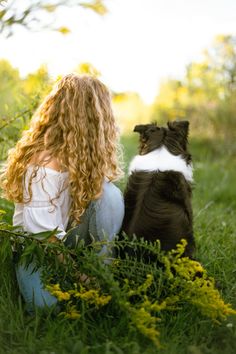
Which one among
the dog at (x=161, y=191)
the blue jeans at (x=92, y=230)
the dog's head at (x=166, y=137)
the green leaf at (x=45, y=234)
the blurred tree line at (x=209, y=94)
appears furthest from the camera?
the blurred tree line at (x=209, y=94)

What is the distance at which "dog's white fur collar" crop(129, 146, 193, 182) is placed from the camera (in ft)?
9.57

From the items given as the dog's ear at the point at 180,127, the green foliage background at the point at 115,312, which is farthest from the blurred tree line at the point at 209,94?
the dog's ear at the point at 180,127

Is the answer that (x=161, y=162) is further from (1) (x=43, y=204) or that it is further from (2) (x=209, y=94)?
(2) (x=209, y=94)

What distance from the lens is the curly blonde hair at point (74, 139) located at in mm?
2656

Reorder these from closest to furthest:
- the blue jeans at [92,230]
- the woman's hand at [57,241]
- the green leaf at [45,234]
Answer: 1. the green leaf at [45,234]
2. the woman's hand at [57,241]
3. the blue jeans at [92,230]

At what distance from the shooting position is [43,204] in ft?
8.47

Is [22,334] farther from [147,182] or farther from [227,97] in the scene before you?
[227,97]

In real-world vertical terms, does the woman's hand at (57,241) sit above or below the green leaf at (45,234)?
below

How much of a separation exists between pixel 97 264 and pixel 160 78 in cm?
880

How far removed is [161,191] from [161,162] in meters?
0.19

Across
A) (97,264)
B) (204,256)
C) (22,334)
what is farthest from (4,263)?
(204,256)

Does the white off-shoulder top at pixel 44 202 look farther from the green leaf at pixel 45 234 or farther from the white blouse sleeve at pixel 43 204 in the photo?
the green leaf at pixel 45 234

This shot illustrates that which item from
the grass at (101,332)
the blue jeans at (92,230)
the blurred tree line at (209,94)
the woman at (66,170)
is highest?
the blurred tree line at (209,94)

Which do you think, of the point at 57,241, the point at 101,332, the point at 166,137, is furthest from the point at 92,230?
the point at 166,137
